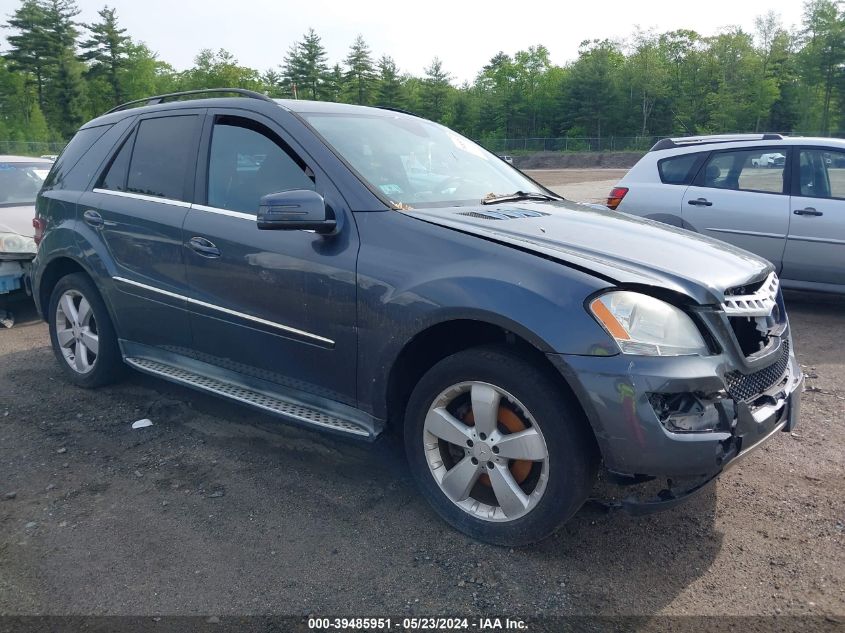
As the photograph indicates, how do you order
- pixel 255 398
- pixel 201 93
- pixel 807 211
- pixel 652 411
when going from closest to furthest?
pixel 652 411 < pixel 255 398 < pixel 201 93 < pixel 807 211

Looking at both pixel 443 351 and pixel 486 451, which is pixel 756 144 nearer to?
pixel 443 351

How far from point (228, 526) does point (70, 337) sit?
258cm

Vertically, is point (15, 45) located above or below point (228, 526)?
above

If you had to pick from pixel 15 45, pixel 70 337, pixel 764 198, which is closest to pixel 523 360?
pixel 70 337

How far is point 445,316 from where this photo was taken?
2949mm

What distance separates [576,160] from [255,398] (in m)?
59.0

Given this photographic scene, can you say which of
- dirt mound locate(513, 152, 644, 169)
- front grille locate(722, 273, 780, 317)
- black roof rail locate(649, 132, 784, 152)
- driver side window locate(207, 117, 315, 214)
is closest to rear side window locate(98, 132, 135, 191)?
driver side window locate(207, 117, 315, 214)

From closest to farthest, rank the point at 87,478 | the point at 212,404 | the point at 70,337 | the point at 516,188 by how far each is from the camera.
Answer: the point at 87,478
the point at 516,188
the point at 212,404
the point at 70,337

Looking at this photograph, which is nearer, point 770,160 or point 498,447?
point 498,447

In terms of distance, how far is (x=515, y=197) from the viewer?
407 centimetres

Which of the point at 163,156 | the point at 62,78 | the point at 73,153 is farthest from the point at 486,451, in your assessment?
the point at 62,78

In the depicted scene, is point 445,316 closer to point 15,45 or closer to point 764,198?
point 764,198

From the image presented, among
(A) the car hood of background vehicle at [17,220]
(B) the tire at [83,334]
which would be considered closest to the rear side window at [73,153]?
(B) the tire at [83,334]

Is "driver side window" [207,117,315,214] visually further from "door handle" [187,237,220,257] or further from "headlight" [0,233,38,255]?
"headlight" [0,233,38,255]
